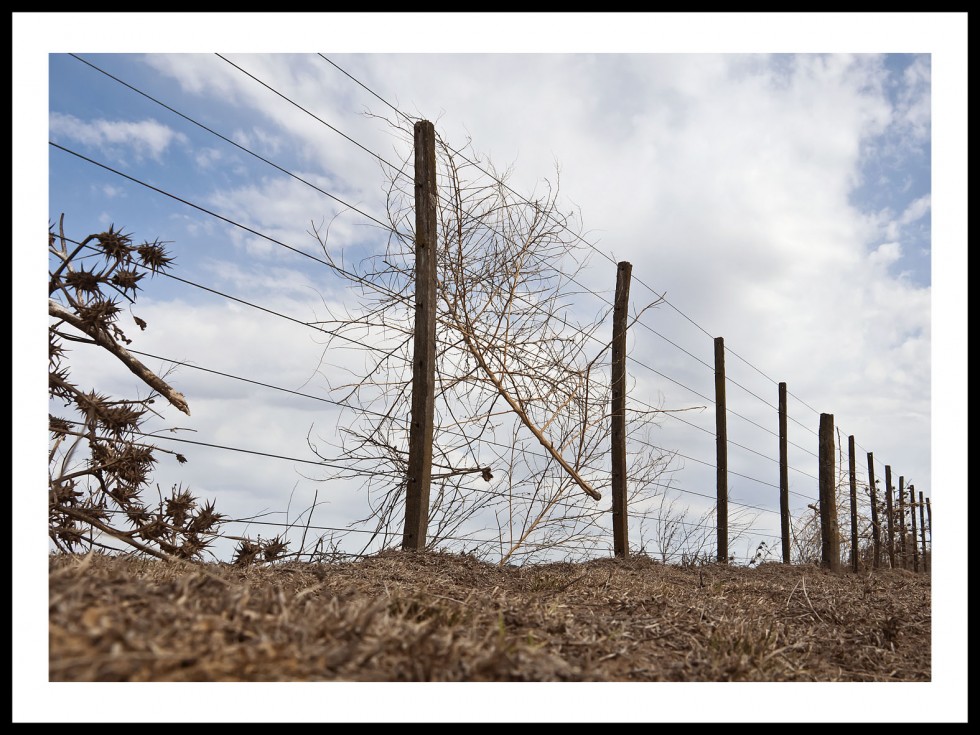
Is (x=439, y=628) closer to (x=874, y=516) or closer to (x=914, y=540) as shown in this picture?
(x=874, y=516)

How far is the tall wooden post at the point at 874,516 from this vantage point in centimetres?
2004

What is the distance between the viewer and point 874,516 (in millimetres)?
21109

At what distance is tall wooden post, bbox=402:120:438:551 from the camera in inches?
256

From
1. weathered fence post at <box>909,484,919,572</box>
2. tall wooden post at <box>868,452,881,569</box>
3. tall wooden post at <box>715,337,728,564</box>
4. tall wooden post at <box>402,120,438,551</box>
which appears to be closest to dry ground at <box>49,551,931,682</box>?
tall wooden post at <box>402,120,438,551</box>

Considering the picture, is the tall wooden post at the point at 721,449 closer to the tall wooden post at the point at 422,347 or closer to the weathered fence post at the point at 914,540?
the tall wooden post at the point at 422,347

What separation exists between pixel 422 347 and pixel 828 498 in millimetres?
12868

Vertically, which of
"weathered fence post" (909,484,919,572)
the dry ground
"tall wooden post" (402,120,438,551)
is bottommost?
"weathered fence post" (909,484,919,572)

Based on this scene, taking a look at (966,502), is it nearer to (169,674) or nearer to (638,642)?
(638,642)

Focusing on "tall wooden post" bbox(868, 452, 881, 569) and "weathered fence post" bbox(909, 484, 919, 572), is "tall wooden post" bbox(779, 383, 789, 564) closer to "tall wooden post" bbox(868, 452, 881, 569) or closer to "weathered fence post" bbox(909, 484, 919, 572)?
"tall wooden post" bbox(868, 452, 881, 569)

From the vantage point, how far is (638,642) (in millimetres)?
3248

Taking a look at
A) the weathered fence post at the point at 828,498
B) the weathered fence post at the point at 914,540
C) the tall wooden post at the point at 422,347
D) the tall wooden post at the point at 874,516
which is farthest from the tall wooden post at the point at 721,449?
the weathered fence post at the point at 914,540

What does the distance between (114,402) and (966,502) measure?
13.7 feet

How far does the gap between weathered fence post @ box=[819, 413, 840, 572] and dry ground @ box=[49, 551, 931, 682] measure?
1100 centimetres
